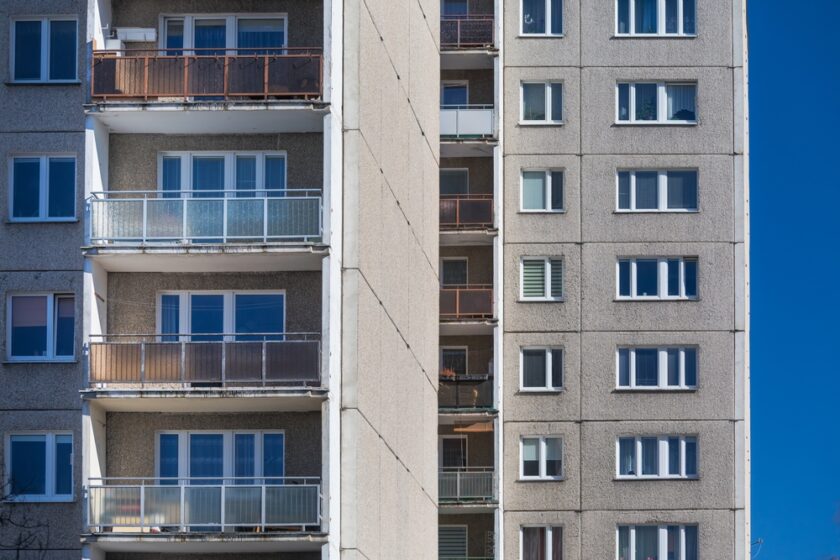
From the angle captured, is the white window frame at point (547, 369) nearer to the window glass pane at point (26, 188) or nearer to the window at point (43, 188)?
the window at point (43, 188)

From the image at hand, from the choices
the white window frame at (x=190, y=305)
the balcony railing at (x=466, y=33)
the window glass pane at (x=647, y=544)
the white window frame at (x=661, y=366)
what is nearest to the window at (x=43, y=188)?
the white window frame at (x=190, y=305)

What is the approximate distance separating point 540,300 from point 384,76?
765 inches

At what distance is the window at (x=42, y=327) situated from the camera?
4656cm

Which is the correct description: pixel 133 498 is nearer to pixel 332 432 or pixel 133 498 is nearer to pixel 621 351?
pixel 332 432

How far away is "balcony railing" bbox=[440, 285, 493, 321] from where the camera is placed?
6303cm

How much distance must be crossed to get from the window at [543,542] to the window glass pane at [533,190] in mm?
9023

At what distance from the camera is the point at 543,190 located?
65.9 m

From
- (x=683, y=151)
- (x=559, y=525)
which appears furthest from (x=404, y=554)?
(x=683, y=151)

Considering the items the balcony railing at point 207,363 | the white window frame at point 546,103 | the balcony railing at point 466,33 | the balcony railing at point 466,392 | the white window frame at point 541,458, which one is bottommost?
the white window frame at point 541,458

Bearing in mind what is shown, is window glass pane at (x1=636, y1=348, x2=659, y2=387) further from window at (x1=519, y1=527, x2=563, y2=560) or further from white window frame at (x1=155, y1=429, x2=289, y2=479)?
white window frame at (x1=155, y1=429, x2=289, y2=479)

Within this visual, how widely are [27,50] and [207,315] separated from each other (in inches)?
335

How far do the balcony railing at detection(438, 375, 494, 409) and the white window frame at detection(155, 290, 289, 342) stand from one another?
20.3 metres

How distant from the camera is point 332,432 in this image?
134ft

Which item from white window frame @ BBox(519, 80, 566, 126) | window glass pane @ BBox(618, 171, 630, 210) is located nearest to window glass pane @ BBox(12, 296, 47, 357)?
white window frame @ BBox(519, 80, 566, 126)
